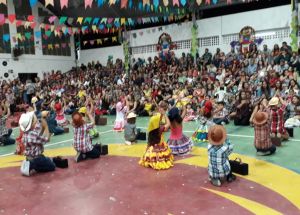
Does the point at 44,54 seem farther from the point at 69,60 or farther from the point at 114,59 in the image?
the point at 114,59

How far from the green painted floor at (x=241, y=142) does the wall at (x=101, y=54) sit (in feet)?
43.4

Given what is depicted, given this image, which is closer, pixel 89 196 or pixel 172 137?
pixel 89 196

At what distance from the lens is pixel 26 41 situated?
25547 millimetres

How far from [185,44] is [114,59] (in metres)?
6.36

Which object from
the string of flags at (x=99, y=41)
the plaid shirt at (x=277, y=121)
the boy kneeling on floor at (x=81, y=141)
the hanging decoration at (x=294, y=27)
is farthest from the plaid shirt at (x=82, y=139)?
the string of flags at (x=99, y=41)

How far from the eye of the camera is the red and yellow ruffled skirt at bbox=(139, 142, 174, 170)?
6.45 meters

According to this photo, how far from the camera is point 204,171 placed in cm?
618

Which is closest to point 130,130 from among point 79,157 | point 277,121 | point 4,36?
point 79,157

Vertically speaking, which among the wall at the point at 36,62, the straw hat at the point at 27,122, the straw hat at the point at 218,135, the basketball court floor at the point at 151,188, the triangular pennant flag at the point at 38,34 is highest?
the triangular pennant flag at the point at 38,34

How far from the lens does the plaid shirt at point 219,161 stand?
17.6ft

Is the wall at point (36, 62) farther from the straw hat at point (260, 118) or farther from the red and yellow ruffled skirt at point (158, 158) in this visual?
the straw hat at point (260, 118)

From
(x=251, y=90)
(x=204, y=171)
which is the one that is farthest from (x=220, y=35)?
(x=204, y=171)

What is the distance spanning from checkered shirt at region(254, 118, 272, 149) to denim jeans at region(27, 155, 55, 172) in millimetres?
4095

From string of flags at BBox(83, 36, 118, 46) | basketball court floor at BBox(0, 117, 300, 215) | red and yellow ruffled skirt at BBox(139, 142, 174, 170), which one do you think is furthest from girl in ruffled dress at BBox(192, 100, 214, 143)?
string of flags at BBox(83, 36, 118, 46)
